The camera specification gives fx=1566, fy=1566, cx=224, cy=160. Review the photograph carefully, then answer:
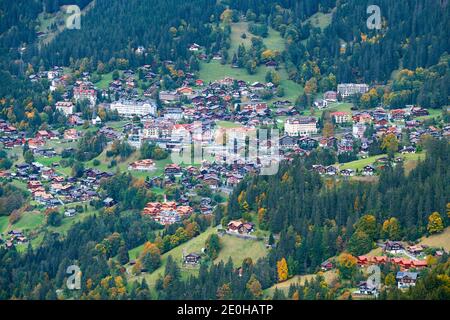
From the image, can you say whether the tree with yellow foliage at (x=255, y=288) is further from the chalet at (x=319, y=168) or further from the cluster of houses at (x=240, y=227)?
the chalet at (x=319, y=168)

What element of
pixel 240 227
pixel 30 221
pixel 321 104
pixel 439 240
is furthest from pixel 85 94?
pixel 439 240

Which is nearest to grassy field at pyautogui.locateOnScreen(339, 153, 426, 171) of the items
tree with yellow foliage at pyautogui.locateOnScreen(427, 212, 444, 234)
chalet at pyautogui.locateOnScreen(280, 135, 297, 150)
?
chalet at pyautogui.locateOnScreen(280, 135, 297, 150)

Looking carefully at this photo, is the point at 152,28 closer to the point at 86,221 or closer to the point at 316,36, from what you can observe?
the point at 316,36

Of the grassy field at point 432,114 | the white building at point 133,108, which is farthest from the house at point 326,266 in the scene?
the white building at point 133,108

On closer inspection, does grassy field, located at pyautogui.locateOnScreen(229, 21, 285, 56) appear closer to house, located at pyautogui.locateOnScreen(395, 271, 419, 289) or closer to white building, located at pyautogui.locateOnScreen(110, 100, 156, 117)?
white building, located at pyautogui.locateOnScreen(110, 100, 156, 117)
